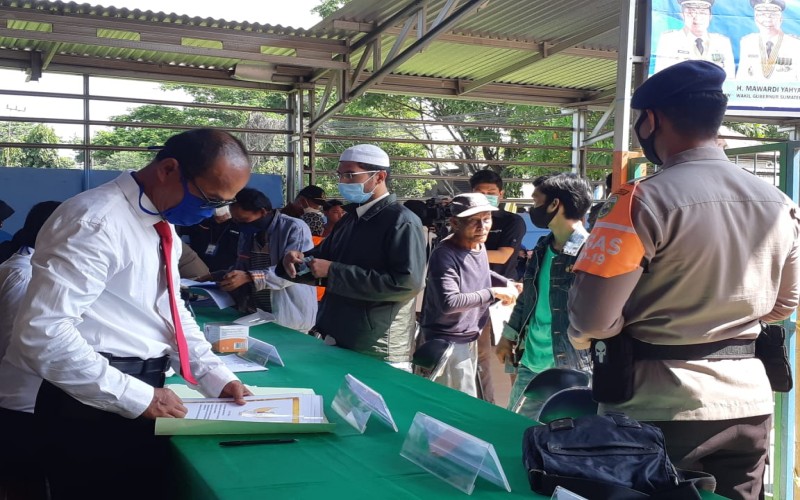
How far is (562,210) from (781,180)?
0.91m

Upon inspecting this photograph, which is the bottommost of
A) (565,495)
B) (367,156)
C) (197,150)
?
(565,495)

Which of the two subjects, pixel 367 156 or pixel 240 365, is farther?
pixel 367 156

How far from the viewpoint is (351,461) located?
1659 mm

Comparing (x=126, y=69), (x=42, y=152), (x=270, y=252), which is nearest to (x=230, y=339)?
(x=270, y=252)

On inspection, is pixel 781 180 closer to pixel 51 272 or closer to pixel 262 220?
pixel 51 272

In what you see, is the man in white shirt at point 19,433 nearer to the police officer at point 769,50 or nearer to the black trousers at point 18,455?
the black trousers at point 18,455

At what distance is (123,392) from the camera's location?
5.53 feet

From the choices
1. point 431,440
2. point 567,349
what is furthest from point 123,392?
point 567,349

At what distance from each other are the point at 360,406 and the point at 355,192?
5.74 feet

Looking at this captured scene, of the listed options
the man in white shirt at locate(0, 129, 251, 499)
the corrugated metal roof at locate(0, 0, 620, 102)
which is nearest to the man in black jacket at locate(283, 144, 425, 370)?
the man in white shirt at locate(0, 129, 251, 499)

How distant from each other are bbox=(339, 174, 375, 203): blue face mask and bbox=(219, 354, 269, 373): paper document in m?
1.00

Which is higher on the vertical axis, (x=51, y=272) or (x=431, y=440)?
(x=51, y=272)

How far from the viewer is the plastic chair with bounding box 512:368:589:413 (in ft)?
7.52

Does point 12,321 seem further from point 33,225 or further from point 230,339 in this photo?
point 230,339
